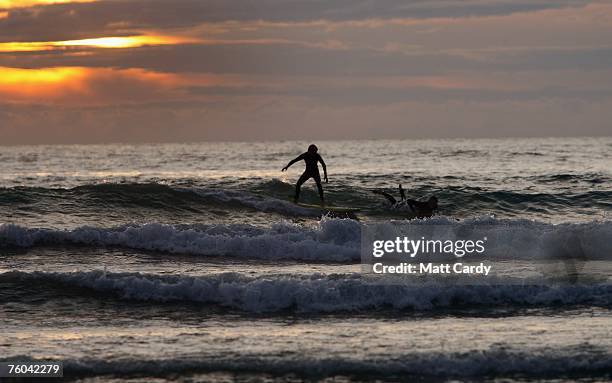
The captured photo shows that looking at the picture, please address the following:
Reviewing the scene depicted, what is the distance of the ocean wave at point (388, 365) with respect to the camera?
30.7ft

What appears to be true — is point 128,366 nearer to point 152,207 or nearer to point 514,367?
point 514,367

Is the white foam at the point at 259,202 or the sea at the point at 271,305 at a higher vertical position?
the white foam at the point at 259,202

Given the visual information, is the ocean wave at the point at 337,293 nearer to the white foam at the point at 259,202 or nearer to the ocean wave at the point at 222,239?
the ocean wave at the point at 222,239

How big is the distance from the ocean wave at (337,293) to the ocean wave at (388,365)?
292 centimetres

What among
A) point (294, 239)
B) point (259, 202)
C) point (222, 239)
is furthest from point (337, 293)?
point (259, 202)

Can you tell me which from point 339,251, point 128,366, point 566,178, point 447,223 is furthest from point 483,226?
point 566,178

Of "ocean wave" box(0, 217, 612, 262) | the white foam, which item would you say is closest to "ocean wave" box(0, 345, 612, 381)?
"ocean wave" box(0, 217, 612, 262)

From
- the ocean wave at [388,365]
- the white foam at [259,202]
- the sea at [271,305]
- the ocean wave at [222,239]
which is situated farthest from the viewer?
the white foam at [259,202]

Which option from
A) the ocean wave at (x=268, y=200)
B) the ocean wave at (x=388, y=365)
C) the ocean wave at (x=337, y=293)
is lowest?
the ocean wave at (x=388, y=365)

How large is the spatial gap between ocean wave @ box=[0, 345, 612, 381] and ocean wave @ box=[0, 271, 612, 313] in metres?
2.92

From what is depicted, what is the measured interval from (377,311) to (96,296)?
4.93 metres

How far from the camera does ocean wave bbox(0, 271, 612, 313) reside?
12.8 m

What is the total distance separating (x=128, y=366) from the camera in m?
9.52

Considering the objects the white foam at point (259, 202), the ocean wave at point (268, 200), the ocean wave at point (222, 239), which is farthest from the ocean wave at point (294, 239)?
the ocean wave at point (268, 200)
